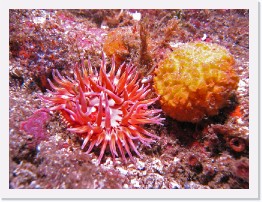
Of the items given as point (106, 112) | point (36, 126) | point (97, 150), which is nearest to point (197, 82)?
point (106, 112)

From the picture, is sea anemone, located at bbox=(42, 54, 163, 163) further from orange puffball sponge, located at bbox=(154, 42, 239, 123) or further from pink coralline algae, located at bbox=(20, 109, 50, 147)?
orange puffball sponge, located at bbox=(154, 42, 239, 123)

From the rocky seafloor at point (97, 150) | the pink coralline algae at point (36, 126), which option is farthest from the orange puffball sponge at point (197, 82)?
the pink coralline algae at point (36, 126)

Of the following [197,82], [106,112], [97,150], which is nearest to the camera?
[106,112]

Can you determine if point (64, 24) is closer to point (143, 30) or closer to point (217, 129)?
point (143, 30)

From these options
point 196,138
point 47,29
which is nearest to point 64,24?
point 47,29

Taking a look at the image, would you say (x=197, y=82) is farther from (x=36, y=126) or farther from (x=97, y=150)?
(x=36, y=126)

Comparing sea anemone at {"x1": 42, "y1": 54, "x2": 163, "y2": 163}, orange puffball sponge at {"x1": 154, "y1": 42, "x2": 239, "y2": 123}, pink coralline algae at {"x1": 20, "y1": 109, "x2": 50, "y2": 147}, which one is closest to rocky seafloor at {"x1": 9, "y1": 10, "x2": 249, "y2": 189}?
pink coralline algae at {"x1": 20, "y1": 109, "x2": 50, "y2": 147}
